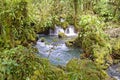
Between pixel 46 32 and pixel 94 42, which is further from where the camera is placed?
pixel 46 32

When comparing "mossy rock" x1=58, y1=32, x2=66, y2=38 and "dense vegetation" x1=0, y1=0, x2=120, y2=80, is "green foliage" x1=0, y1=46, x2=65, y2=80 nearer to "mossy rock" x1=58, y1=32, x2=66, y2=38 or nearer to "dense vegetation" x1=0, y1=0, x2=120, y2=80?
"dense vegetation" x1=0, y1=0, x2=120, y2=80

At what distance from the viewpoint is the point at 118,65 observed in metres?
10.6

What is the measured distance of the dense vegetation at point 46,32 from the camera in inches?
140

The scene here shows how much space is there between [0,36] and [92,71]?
5398 millimetres

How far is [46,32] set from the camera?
60.7 feet

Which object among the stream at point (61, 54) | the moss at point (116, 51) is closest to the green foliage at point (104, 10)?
the stream at point (61, 54)

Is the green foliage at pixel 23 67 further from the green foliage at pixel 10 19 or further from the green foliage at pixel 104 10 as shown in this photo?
the green foliage at pixel 104 10

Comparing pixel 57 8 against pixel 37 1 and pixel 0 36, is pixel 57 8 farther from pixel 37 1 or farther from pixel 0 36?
pixel 0 36

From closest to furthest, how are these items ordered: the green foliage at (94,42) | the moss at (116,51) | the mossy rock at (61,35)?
the green foliage at (94,42) < the moss at (116,51) < the mossy rock at (61,35)

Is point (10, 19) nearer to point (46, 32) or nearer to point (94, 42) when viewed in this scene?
point (94, 42)

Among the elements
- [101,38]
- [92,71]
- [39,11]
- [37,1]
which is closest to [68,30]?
[39,11]

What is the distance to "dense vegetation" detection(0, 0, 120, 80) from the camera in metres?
3.55

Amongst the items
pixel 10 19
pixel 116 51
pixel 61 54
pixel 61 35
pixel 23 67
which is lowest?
pixel 61 54

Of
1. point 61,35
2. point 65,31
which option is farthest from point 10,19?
point 65,31
